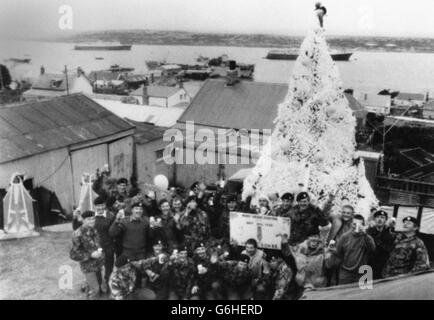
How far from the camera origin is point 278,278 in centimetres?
553

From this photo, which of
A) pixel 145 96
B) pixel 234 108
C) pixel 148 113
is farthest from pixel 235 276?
pixel 145 96

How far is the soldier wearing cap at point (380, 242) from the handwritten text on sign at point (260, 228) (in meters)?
1.18

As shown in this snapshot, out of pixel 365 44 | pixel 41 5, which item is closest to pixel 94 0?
pixel 41 5

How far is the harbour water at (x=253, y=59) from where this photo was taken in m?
10.3

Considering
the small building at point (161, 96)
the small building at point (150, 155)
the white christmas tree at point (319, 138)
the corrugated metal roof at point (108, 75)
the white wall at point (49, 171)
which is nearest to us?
the white christmas tree at point (319, 138)

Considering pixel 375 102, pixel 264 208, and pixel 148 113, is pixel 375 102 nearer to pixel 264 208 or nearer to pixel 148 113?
pixel 148 113

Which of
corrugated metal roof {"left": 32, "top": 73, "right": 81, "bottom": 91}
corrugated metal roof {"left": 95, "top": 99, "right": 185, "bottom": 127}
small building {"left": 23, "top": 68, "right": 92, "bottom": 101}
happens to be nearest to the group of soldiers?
corrugated metal roof {"left": 95, "top": 99, "right": 185, "bottom": 127}

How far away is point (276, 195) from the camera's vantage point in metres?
7.41

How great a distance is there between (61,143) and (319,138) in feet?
20.7

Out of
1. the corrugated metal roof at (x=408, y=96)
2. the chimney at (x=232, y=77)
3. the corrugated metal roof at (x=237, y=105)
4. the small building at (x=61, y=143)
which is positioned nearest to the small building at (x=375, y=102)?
the corrugated metal roof at (x=408, y=96)
